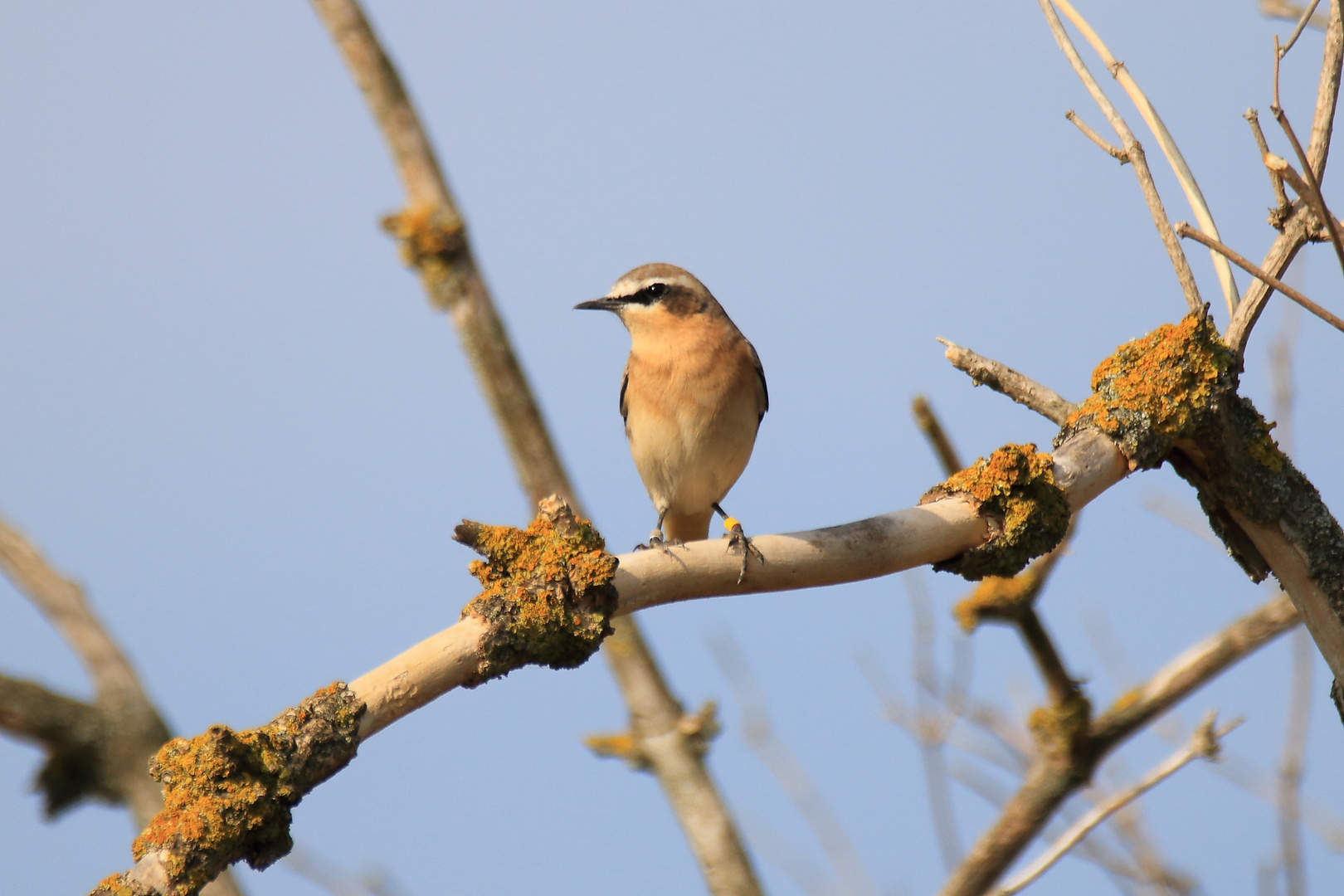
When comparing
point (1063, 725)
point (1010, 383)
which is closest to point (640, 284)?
point (1010, 383)

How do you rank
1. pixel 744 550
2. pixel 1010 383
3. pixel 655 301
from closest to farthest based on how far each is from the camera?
pixel 744 550
pixel 1010 383
pixel 655 301

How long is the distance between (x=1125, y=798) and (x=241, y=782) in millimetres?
Result: 3685

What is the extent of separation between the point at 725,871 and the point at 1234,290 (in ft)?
13.6

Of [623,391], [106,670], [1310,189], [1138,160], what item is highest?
[623,391]

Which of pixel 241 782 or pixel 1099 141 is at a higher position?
pixel 1099 141

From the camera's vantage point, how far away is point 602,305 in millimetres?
6391

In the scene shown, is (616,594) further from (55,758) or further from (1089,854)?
(1089,854)

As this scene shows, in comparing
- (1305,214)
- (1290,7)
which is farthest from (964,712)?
(1290,7)

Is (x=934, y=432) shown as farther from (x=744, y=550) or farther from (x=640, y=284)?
(x=744, y=550)

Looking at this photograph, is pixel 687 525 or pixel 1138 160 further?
pixel 687 525

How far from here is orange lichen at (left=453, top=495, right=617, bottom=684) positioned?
298 centimetres

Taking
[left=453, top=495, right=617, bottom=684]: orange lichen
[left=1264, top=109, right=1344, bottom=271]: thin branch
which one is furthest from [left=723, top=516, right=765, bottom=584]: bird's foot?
[left=1264, top=109, right=1344, bottom=271]: thin branch

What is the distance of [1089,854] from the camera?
17.7 ft

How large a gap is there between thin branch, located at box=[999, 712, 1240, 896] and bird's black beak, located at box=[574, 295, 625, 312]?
3.65 meters
